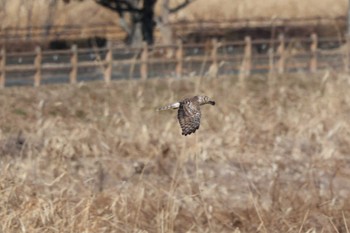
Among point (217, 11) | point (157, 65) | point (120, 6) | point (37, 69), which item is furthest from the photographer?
point (217, 11)

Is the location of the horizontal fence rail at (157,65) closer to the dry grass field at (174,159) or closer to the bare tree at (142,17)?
the dry grass field at (174,159)

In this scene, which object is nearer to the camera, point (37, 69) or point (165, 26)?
point (37, 69)

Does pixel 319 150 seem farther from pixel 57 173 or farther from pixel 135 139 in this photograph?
pixel 57 173

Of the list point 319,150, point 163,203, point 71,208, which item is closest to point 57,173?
point 163,203

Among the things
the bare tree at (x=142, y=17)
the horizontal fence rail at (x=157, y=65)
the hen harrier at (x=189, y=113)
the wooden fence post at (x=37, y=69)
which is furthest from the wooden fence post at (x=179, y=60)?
the hen harrier at (x=189, y=113)

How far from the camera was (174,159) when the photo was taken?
1341 cm

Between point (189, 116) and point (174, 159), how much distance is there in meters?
8.62

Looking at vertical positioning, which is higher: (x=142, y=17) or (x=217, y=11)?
(x=217, y=11)

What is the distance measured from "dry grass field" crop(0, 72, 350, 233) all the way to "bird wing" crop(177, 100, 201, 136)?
306cm

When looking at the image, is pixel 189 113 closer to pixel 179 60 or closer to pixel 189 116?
pixel 189 116

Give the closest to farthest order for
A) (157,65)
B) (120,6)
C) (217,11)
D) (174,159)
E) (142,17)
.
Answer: (174,159)
(157,65)
(142,17)
(120,6)
(217,11)

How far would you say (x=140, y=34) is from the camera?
3238cm

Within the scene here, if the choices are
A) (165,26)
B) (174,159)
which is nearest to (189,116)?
Result: (174,159)

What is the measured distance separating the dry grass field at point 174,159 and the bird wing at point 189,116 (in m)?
Result: 3.06
